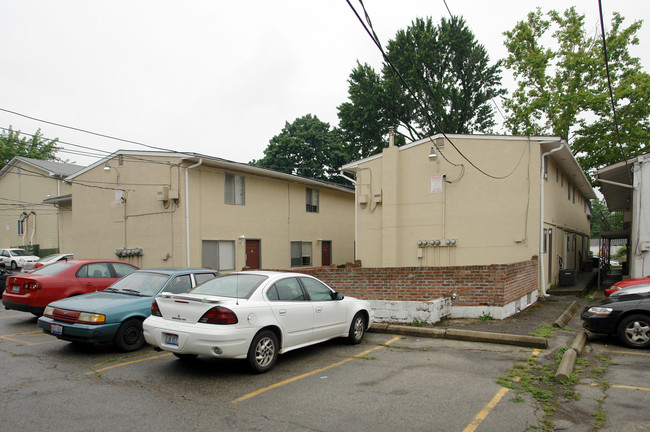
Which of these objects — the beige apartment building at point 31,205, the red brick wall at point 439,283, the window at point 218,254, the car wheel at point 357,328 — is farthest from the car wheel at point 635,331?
the beige apartment building at point 31,205

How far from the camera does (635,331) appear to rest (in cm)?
768

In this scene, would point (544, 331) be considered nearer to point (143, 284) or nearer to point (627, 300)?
point (627, 300)

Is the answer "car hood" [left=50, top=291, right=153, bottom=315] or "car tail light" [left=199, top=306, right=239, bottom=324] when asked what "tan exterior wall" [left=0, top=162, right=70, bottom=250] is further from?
"car tail light" [left=199, top=306, right=239, bottom=324]

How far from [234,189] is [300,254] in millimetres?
5439

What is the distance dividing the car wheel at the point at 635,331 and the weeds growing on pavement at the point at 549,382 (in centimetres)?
95

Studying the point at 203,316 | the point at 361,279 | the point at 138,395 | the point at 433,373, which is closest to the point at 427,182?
the point at 361,279

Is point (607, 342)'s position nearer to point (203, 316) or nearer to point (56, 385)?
point (203, 316)

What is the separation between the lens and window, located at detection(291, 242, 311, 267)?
72.9 ft

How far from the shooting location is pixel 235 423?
4355 mm

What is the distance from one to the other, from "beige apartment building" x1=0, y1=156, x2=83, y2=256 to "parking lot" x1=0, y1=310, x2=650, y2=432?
25.8 metres

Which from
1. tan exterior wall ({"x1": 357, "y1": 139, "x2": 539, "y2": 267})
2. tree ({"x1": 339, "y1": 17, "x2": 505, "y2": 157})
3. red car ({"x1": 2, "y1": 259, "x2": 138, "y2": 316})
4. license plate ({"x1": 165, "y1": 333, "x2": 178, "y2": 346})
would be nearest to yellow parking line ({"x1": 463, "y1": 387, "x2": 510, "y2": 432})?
license plate ({"x1": 165, "y1": 333, "x2": 178, "y2": 346})

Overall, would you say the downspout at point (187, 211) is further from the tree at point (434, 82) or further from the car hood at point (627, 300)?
the tree at point (434, 82)

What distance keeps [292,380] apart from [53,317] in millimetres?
4237

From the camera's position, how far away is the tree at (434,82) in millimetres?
31734
